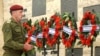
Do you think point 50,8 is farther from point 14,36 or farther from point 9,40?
point 9,40

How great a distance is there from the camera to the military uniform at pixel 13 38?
18.2 ft

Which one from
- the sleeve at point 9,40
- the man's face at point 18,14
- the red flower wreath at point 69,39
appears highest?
the man's face at point 18,14

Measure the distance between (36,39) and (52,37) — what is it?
16.6 inches

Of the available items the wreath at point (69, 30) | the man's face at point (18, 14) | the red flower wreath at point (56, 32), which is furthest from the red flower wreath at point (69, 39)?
the man's face at point (18, 14)

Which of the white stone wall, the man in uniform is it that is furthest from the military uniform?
the white stone wall

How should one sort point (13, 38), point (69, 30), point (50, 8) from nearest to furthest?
point (13, 38)
point (69, 30)
point (50, 8)

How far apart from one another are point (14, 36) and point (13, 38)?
1.5 inches

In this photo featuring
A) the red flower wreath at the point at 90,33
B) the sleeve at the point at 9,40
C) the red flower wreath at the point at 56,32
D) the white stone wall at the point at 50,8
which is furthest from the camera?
the white stone wall at the point at 50,8

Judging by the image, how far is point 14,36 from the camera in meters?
5.67

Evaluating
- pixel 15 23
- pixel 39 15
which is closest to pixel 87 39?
pixel 15 23

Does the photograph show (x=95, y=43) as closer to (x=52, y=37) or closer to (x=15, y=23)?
(x=52, y=37)

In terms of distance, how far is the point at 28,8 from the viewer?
1063cm

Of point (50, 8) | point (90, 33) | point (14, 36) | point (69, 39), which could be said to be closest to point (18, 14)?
point (14, 36)

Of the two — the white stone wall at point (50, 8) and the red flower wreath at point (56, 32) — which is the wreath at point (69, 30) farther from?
the white stone wall at point (50, 8)
